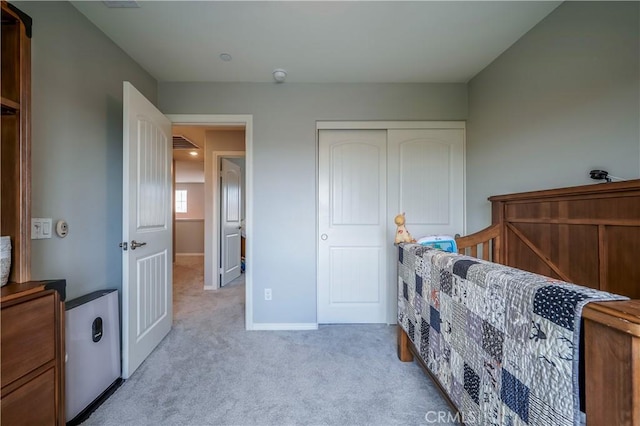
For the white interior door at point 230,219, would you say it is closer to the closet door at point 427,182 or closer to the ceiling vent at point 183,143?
the ceiling vent at point 183,143

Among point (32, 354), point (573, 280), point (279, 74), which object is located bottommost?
point (32, 354)

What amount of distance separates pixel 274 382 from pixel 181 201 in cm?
709

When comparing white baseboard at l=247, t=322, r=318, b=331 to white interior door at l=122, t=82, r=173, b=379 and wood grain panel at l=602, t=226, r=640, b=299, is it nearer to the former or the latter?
white interior door at l=122, t=82, r=173, b=379

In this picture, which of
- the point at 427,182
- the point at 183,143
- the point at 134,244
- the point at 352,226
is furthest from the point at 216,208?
the point at 427,182

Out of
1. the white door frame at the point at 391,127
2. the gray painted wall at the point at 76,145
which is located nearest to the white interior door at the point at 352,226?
the white door frame at the point at 391,127

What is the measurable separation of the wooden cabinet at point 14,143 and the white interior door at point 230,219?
303 cm

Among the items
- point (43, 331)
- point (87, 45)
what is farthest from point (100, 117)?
point (43, 331)

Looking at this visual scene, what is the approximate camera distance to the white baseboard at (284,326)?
257cm

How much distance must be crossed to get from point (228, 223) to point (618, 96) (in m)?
4.24

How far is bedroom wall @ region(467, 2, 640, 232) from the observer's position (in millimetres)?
1302

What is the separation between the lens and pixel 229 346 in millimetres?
2236

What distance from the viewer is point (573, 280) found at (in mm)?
1479

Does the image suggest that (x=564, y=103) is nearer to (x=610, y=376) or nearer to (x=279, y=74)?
(x=610, y=376)

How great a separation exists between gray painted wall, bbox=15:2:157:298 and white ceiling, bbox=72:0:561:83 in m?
0.24
